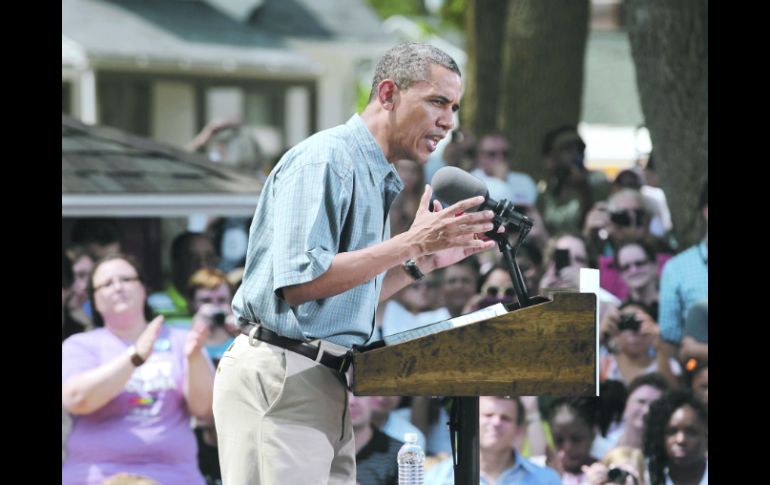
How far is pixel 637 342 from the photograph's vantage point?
6746 mm

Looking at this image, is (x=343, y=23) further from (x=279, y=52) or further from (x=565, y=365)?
(x=565, y=365)

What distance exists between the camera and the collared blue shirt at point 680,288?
6.86 m

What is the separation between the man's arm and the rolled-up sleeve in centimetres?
3

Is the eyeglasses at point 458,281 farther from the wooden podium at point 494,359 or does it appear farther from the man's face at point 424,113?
the wooden podium at point 494,359

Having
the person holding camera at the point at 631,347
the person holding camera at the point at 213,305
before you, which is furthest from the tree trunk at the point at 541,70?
the person holding camera at the point at 213,305

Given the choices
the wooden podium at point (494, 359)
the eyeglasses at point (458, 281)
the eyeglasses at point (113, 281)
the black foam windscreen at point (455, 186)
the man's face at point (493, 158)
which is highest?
the man's face at point (493, 158)

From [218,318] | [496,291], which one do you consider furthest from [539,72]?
[218,318]

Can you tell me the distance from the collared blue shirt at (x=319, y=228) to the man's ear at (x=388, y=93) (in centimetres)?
9

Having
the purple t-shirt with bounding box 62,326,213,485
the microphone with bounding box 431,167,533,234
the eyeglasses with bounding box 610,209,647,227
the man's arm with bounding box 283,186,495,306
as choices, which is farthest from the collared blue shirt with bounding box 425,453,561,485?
the man's arm with bounding box 283,186,495,306

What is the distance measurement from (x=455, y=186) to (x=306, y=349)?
613 millimetres

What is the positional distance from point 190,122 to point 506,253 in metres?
18.9

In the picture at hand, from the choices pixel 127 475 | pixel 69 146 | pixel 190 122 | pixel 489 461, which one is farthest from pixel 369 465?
pixel 190 122

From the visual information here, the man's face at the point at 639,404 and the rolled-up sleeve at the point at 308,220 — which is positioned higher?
the rolled-up sleeve at the point at 308,220

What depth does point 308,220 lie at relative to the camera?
3.46 meters
